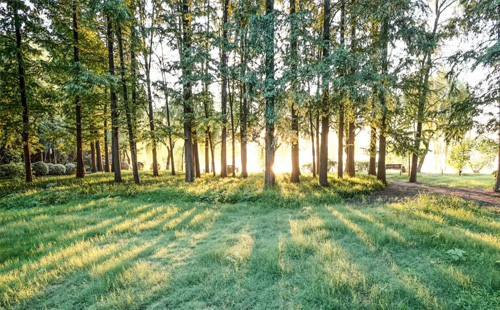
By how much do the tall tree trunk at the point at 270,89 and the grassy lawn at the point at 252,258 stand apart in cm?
349

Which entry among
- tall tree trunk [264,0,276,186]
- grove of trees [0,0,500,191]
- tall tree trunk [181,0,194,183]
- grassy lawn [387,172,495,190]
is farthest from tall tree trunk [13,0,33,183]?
grassy lawn [387,172,495,190]

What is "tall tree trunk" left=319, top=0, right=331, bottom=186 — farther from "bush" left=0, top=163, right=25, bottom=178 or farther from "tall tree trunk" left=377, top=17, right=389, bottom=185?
"bush" left=0, top=163, right=25, bottom=178

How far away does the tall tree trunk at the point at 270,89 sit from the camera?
9.32 meters

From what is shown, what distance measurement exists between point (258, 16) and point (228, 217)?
808 centimetres

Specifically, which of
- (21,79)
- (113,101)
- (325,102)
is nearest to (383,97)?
(325,102)

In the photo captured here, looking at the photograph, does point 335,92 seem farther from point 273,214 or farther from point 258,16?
point 273,214

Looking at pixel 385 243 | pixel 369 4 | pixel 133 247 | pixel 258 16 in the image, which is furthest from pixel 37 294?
pixel 369 4

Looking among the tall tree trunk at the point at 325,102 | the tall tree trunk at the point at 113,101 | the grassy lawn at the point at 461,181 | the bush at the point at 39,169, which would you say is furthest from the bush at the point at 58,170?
the grassy lawn at the point at 461,181

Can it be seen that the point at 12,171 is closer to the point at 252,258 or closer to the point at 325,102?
the point at 252,258

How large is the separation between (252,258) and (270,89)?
295 inches

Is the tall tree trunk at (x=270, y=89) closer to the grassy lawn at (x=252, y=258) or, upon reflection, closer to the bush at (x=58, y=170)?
the grassy lawn at (x=252, y=258)

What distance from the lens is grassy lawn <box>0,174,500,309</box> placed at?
120 inches

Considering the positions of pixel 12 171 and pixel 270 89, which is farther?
pixel 12 171

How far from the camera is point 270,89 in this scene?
9766mm
